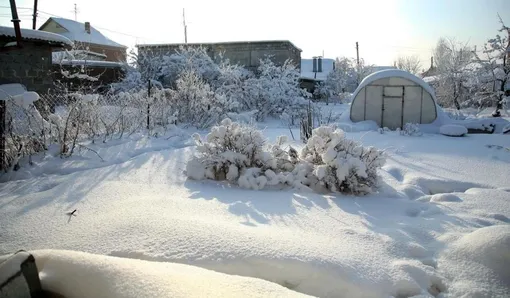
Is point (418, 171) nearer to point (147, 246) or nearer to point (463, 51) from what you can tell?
point (147, 246)

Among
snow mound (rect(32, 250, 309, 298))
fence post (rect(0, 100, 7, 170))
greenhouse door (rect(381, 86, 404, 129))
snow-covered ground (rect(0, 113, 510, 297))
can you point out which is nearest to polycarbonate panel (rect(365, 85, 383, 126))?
greenhouse door (rect(381, 86, 404, 129))

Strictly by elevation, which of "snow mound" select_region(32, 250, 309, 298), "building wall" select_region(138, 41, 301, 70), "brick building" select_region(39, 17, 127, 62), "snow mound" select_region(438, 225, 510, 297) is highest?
"brick building" select_region(39, 17, 127, 62)

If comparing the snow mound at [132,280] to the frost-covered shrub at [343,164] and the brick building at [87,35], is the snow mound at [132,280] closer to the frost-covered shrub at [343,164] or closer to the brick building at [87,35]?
the frost-covered shrub at [343,164]

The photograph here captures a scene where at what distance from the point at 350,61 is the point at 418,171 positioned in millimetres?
37386

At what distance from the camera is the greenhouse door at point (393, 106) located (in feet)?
44.7

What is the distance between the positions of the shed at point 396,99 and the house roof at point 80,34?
2989 cm

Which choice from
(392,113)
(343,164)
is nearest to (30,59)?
(343,164)

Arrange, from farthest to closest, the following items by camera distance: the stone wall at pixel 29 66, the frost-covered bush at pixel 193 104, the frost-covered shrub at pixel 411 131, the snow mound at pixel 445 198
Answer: the frost-covered shrub at pixel 411 131 < the frost-covered bush at pixel 193 104 < the stone wall at pixel 29 66 < the snow mound at pixel 445 198

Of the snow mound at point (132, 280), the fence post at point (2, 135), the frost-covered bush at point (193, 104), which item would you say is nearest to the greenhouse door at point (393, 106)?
the frost-covered bush at point (193, 104)

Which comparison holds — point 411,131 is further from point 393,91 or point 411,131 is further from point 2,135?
→ point 2,135

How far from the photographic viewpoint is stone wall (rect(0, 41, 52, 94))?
32.2ft

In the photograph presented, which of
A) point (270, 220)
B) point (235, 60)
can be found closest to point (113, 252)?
point (270, 220)

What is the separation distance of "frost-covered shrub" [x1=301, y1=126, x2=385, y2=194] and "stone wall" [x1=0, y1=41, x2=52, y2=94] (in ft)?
29.8

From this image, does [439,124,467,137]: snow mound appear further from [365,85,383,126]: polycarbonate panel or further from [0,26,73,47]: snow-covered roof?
[0,26,73,47]: snow-covered roof
